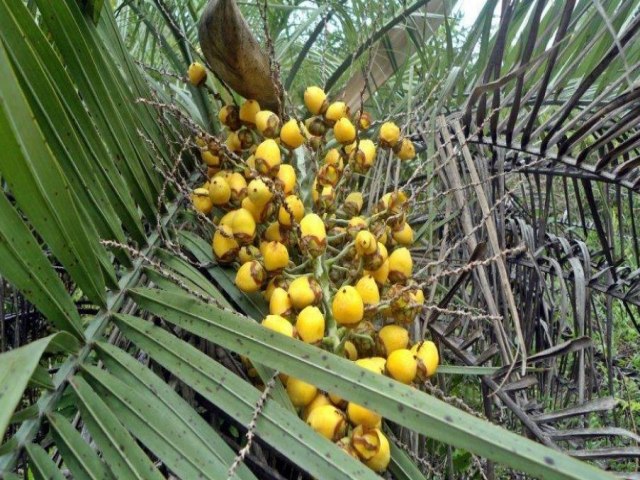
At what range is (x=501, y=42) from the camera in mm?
711

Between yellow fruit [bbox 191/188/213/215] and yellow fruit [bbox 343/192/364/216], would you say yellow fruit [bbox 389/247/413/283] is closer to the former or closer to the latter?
yellow fruit [bbox 343/192/364/216]

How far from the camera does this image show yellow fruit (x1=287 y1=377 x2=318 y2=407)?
0.54 meters

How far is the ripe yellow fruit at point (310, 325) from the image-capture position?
563mm

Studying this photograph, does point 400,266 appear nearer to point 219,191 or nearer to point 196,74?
point 219,191

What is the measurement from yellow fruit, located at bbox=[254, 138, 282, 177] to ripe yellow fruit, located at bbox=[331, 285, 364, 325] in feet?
0.67

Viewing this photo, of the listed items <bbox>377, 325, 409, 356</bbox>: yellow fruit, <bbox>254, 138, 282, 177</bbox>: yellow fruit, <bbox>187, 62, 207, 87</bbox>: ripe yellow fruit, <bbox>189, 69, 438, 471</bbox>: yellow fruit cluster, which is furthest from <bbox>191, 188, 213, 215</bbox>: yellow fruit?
<bbox>377, 325, 409, 356</bbox>: yellow fruit

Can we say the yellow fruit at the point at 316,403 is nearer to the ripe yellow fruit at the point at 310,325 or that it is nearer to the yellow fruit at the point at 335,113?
the ripe yellow fruit at the point at 310,325

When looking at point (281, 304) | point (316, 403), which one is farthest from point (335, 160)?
point (316, 403)

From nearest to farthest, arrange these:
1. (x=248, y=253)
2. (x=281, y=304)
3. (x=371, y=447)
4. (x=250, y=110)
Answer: (x=371, y=447) < (x=281, y=304) < (x=248, y=253) < (x=250, y=110)

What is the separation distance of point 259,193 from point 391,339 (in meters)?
0.23

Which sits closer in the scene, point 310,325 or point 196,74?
point 310,325

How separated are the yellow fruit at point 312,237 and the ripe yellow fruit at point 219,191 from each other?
0.15m

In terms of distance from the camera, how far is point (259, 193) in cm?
67

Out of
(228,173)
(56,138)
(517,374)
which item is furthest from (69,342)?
(517,374)
